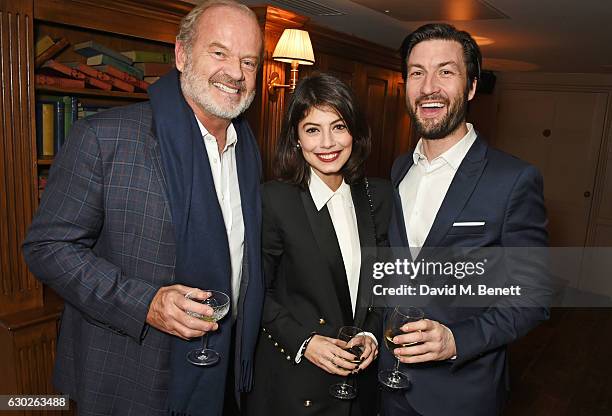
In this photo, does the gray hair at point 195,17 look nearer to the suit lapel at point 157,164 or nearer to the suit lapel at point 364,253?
the suit lapel at point 157,164

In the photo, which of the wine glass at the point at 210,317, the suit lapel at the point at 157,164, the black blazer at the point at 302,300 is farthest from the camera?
the black blazer at the point at 302,300

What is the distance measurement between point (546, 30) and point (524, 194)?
305 cm

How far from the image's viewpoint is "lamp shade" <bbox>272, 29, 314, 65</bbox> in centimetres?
381

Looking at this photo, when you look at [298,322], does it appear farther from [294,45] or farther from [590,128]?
[590,128]

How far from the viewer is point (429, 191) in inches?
72.1

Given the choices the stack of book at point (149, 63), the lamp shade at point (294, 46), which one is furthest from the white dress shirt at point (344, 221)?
the lamp shade at point (294, 46)

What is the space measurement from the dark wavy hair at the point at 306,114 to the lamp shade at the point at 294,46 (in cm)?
202

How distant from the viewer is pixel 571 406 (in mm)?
3842

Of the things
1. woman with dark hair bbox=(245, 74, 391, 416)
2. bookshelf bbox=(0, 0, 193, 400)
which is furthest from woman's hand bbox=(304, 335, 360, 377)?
bookshelf bbox=(0, 0, 193, 400)

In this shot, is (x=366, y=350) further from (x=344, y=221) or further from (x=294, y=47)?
(x=294, y=47)

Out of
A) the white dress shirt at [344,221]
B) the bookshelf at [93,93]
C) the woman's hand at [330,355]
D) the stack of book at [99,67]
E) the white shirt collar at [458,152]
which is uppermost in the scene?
the stack of book at [99,67]

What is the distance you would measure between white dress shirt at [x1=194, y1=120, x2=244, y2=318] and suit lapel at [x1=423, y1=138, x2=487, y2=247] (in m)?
0.67

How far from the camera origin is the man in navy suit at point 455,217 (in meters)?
1.58

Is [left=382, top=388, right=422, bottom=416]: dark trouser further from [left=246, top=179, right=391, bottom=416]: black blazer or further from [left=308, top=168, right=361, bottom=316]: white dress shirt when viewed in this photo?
[left=308, top=168, right=361, bottom=316]: white dress shirt
